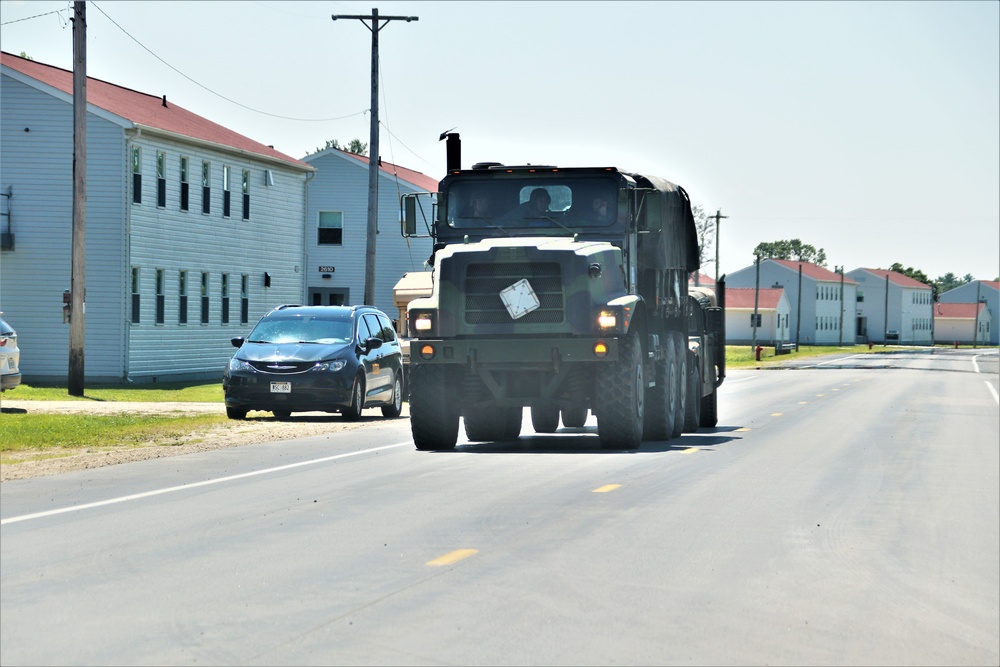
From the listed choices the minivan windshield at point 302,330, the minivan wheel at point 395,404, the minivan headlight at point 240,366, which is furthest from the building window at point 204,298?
the minivan headlight at point 240,366

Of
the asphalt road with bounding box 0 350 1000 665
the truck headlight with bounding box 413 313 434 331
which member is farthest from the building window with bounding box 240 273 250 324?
the truck headlight with bounding box 413 313 434 331

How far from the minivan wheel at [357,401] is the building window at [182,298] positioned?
62.2ft

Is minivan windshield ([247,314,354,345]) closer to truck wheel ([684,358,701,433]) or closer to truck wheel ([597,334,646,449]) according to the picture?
truck wheel ([684,358,701,433])

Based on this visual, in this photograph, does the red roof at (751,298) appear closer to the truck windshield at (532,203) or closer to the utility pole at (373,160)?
the utility pole at (373,160)

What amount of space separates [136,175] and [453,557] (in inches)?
1205

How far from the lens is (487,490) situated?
585 inches

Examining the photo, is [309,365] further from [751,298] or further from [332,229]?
[751,298]

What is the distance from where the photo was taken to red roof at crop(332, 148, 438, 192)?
62.0m

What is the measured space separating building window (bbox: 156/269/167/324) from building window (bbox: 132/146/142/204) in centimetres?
236

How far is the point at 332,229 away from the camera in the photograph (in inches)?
2388

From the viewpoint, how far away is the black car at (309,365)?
23.2m

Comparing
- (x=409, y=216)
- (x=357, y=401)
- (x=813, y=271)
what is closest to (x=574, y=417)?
(x=357, y=401)

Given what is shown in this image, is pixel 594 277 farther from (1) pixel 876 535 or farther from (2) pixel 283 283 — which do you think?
(2) pixel 283 283

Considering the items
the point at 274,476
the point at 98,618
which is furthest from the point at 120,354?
the point at 98,618
